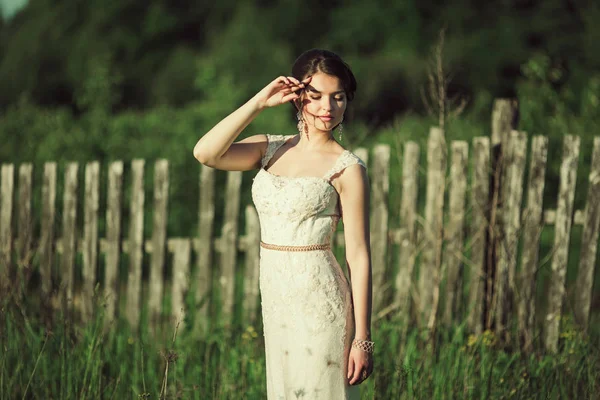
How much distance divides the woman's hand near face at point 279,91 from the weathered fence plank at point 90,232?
321cm

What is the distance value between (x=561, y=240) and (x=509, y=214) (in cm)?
35

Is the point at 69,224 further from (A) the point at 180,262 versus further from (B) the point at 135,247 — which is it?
(A) the point at 180,262

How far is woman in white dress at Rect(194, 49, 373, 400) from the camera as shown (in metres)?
2.71

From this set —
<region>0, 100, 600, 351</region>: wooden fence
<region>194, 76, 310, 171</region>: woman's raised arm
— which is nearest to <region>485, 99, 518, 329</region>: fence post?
<region>0, 100, 600, 351</region>: wooden fence

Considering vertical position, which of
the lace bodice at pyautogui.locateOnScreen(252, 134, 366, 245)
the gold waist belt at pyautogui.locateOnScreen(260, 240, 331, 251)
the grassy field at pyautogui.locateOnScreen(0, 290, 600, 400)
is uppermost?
the lace bodice at pyautogui.locateOnScreen(252, 134, 366, 245)

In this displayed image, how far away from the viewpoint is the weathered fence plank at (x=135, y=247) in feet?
18.5

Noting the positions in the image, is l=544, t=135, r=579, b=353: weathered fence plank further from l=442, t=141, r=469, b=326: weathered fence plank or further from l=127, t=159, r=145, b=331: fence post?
l=127, t=159, r=145, b=331: fence post

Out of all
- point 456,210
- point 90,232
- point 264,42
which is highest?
point 264,42

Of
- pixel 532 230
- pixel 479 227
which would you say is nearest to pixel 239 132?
pixel 479 227

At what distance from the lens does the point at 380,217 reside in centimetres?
529

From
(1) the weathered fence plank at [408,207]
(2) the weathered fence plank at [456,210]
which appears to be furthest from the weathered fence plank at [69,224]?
(2) the weathered fence plank at [456,210]

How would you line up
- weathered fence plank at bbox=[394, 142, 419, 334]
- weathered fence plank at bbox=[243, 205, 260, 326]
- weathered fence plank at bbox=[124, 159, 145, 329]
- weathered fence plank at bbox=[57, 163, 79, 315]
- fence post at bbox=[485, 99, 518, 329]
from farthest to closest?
weathered fence plank at bbox=[57, 163, 79, 315] → weathered fence plank at bbox=[124, 159, 145, 329] → weathered fence plank at bbox=[243, 205, 260, 326] → weathered fence plank at bbox=[394, 142, 419, 334] → fence post at bbox=[485, 99, 518, 329]

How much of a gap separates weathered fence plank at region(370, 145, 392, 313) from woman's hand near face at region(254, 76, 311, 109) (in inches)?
95.2

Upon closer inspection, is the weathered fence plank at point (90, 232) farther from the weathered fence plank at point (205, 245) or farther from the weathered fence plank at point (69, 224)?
the weathered fence plank at point (205, 245)
